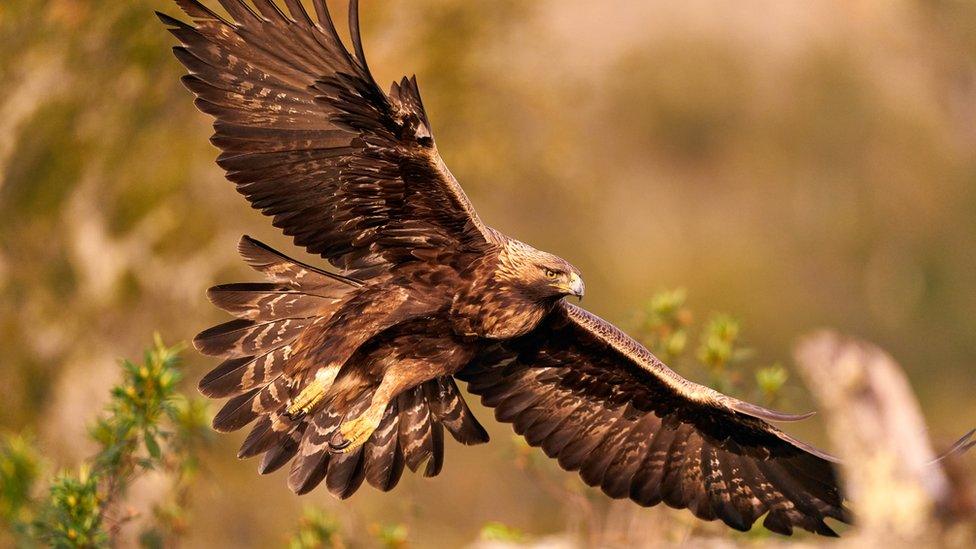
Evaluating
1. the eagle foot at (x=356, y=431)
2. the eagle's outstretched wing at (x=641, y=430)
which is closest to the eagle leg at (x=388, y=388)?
the eagle foot at (x=356, y=431)

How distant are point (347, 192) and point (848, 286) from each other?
59.9 ft

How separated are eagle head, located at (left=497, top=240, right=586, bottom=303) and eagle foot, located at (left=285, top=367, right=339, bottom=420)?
95cm

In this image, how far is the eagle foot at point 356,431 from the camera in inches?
A: 259

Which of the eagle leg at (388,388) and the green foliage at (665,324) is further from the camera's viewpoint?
the green foliage at (665,324)

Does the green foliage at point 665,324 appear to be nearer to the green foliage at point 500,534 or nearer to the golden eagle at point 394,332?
the golden eagle at point 394,332

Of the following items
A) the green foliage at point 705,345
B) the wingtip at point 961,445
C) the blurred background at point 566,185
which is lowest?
the wingtip at point 961,445

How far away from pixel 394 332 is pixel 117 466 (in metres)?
1.65

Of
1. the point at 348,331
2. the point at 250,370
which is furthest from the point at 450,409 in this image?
the point at 250,370

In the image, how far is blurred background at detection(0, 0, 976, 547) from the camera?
42.9 feet

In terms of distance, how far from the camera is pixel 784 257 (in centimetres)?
2309


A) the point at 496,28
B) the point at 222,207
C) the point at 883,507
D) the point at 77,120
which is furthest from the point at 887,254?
the point at 883,507

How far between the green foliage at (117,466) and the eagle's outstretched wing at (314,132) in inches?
42.9

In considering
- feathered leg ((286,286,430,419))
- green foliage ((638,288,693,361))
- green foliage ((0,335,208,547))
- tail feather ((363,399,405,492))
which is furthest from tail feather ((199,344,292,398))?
green foliage ((638,288,693,361))

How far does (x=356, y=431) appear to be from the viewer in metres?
6.60
